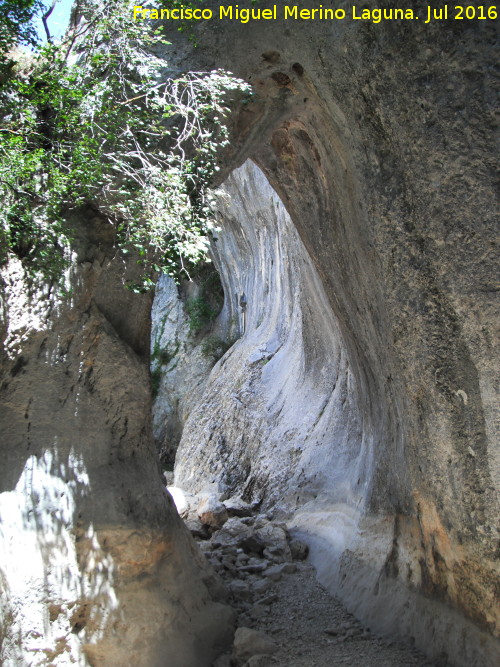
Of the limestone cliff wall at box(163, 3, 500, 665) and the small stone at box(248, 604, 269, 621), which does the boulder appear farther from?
the small stone at box(248, 604, 269, 621)

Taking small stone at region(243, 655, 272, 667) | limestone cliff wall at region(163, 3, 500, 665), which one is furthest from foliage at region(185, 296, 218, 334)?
small stone at region(243, 655, 272, 667)

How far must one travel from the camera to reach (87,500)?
471 centimetres

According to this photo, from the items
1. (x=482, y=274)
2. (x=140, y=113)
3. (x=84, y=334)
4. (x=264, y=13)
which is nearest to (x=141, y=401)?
(x=84, y=334)

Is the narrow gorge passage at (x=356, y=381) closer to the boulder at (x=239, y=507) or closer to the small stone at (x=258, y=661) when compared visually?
the small stone at (x=258, y=661)

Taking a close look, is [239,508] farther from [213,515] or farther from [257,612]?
[257,612]

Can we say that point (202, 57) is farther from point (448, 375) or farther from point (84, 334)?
point (448, 375)

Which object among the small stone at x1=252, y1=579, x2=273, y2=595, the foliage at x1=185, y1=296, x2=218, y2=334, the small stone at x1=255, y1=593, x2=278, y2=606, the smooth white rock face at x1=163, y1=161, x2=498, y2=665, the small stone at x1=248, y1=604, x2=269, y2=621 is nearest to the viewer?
the smooth white rock face at x1=163, y1=161, x2=498, y2=665

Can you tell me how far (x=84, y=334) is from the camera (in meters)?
4.97

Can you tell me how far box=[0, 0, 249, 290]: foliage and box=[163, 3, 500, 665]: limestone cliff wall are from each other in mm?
603

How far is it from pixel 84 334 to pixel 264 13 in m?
2.93

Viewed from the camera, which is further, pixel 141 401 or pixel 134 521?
pixel 141 401

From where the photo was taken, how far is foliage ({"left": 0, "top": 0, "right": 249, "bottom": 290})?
14.6ft

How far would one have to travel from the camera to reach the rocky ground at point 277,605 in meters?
4.84

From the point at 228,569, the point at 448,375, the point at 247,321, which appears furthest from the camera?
the point at 247,321
